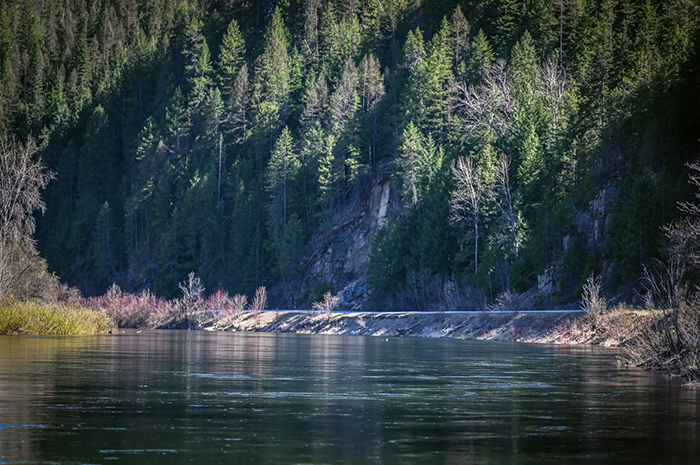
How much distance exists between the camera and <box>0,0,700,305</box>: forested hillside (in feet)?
222

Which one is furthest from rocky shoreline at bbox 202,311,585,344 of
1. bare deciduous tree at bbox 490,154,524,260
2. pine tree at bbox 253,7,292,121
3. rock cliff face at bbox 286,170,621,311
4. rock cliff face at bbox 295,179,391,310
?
pine tree at bbox 253,7,292,121

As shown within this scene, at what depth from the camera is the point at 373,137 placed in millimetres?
104125

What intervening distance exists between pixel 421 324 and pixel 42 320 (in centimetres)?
2833

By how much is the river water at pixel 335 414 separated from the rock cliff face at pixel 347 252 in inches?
2456

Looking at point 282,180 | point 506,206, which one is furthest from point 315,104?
point 506,206

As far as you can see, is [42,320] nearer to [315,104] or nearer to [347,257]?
[347,257]

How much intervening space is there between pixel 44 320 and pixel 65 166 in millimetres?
104761

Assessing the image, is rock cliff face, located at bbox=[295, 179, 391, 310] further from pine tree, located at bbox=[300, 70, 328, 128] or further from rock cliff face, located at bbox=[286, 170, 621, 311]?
pine tree, located at bbox=[300, 70, 328, 128]

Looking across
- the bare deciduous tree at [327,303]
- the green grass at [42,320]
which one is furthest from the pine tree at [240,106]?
the green grass at [42,320]

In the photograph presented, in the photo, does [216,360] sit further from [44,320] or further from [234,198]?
[234,198]

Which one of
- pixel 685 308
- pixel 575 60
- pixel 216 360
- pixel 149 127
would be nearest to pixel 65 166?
pixel 149 127

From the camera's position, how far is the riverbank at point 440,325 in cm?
5194

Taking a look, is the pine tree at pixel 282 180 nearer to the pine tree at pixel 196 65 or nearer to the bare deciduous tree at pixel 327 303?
the bare deciduous tree at pixel 327 303

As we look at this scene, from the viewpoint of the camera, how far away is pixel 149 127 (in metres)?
136
